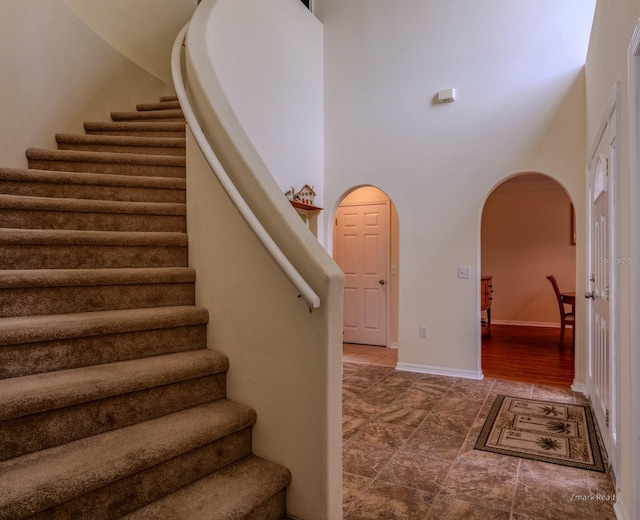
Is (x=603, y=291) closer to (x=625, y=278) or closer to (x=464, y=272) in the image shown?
(x=625, y=278)

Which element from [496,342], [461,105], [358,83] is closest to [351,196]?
[358,83]

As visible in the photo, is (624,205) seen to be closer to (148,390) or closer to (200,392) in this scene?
(200,392)

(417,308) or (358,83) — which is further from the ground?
(358,83)

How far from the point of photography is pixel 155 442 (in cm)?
143

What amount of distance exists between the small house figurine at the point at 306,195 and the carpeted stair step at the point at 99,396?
10.2 ft

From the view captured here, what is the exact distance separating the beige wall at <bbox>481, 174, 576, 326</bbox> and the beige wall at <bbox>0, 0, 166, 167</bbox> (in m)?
6.59

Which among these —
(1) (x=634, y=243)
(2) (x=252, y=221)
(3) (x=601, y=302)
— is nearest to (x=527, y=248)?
(3) (x=601, y=302)

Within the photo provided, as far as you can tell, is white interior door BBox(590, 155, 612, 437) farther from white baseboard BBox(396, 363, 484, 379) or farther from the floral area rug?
white baseboard BBox(396, 363, 484, 379)

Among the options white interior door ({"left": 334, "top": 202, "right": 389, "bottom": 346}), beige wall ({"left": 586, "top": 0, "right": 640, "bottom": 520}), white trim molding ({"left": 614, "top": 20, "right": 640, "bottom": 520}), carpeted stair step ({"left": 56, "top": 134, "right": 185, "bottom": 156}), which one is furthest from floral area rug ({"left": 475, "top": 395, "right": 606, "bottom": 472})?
carpeted stair step ({"left": 56, "top": 134, "right": 185, "bottom": 156})

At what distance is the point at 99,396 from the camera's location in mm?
1484

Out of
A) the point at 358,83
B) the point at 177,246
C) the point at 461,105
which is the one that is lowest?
the point at 177,246

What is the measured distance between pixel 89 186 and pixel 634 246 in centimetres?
286

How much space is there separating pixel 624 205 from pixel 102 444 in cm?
233

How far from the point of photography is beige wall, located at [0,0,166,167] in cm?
287
